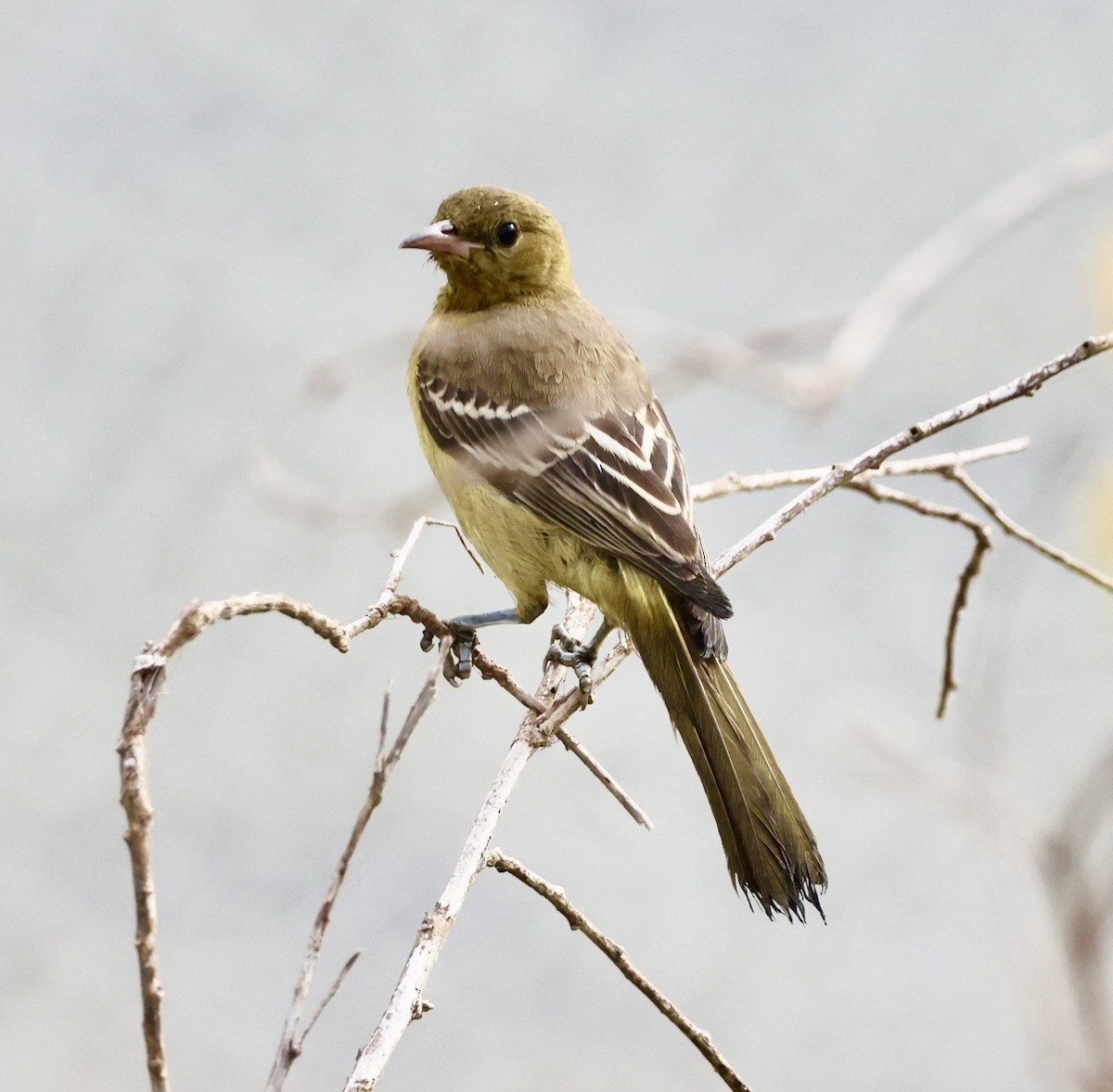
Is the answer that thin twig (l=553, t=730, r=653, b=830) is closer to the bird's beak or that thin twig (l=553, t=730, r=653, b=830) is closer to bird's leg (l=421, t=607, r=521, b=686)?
bird's leg (l=421, t=607, r=521, b=686)

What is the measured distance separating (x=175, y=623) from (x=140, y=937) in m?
0.20

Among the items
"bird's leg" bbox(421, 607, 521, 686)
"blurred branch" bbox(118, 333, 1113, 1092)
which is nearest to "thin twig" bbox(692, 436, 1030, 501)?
"blurred branch" bbox(118, 333, 1113, 1092)

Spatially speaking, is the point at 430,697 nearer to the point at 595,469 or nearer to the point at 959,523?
the point at 595,469

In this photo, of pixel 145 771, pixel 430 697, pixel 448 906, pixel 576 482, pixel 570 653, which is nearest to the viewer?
pixel 145 771

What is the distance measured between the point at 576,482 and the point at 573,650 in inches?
10.8

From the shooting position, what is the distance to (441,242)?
239 cm

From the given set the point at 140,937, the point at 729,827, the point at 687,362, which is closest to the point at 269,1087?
the point at 140,937

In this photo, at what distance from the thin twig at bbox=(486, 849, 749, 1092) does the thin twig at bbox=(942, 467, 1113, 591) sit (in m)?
0.97

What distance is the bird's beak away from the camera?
7.70 feet

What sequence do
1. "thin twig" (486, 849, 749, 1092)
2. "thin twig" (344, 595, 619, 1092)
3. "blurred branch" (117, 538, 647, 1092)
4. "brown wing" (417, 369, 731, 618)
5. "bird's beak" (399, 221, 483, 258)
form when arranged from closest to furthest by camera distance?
"blurred branch" (117, 538, 647, 1092)
"thin twig" (344, 595, 619, 1092)
"thin twig" (486, 849, 749, 1092)
"brown wing" (417, 369, 731, 618)
"bird's beak" (399, 221, 483, 258)

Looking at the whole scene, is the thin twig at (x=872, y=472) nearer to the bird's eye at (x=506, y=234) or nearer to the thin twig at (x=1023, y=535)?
the thin twig at (x=1023, y=535)

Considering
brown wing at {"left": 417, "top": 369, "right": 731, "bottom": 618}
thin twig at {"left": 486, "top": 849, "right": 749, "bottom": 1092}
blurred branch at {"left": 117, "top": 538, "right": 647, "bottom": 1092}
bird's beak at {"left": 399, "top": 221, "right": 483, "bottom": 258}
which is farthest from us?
bird's beak at {"left": 399, "top": 221, "right": 483, "bottom": 258}

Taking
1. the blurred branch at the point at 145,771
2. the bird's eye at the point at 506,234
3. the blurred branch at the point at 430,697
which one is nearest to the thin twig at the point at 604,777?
the blurred branch at the point at 430,697

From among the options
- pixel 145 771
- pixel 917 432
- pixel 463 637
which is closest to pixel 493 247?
pixel 463 637
